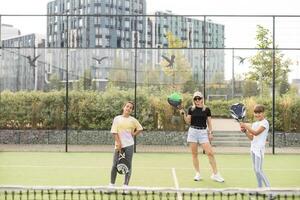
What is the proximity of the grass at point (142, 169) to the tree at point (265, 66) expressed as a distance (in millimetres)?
12243

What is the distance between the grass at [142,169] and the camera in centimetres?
995

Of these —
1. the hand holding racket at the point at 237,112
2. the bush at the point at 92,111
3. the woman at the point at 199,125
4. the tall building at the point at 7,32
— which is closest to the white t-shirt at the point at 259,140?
the hand holding racket at the point at 237,112

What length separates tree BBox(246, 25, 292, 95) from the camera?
2728 cm

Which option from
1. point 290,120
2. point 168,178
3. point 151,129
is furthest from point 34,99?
point 168,178

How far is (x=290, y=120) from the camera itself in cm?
2014

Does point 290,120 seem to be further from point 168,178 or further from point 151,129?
point 168,178

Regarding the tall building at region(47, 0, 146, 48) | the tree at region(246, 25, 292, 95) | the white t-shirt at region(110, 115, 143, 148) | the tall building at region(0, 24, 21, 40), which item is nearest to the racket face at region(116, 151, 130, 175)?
the white t-shirt at region(110, 115, 143, 148)

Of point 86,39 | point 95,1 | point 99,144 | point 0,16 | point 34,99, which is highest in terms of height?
point 95,1

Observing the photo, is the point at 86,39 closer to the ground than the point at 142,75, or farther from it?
farther from it

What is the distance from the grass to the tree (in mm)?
12243

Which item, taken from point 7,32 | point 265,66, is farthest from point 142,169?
point 7,32

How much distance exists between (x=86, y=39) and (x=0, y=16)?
93.2m

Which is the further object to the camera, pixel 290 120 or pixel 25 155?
pixel 290 120

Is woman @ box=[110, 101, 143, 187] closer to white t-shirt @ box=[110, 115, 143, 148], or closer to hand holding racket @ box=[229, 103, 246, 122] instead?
white t-shirt @ box=[110, 115, 143, 148]
